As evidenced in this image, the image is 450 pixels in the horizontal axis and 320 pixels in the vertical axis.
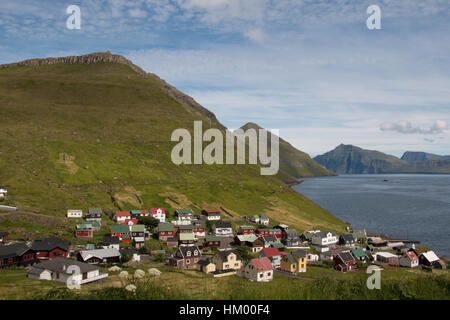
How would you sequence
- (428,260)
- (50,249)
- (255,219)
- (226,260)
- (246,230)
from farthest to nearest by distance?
(255,219) < (246,230) < (428,260) < (226,260) < (50,249)

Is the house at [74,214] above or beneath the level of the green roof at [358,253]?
above

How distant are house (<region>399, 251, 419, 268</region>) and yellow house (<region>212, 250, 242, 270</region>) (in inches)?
1767

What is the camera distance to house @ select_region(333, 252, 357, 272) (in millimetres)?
72688

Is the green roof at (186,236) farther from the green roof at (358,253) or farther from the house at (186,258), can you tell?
the green roof at (358,253)

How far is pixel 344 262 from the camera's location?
241ft

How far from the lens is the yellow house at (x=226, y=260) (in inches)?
2623

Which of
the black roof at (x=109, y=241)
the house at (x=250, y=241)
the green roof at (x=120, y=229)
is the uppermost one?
the green roof at (x=120, y=229)

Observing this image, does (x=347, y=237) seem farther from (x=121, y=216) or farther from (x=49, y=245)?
(x=49, y=245)

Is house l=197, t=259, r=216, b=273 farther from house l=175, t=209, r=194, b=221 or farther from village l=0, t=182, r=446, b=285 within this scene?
house l=175, t=209, r=194, b=221

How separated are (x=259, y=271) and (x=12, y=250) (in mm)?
44190

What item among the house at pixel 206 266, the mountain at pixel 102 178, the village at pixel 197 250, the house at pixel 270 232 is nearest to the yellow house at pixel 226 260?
the village at pixel 197 250

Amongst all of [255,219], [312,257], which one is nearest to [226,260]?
[312,257]
